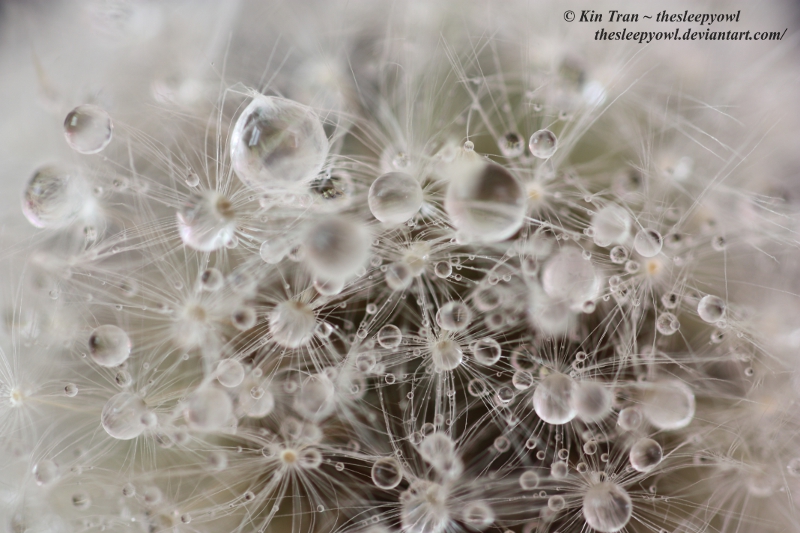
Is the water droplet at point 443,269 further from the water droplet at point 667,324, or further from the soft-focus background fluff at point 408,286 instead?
the water droplet at point 667,324

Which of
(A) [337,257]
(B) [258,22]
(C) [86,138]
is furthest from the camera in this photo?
(B) [258,22]

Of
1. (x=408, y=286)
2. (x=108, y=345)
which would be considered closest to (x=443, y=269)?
(x=408, y=286)

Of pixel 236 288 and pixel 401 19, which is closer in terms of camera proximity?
pixel 236 288

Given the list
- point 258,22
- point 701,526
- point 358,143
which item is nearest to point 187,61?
point 258,22

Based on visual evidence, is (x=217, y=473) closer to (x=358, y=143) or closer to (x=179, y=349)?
(x=179, y=349)

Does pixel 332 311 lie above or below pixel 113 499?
above

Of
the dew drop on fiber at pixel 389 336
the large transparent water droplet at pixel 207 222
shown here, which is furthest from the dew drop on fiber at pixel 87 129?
the dew drop on fiber at pixel 389 336

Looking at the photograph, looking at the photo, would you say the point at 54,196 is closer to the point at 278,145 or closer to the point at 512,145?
the point at 278,145
